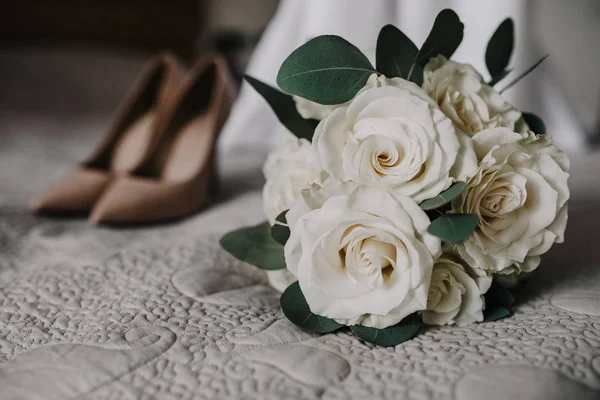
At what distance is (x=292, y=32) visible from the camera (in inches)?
48.5

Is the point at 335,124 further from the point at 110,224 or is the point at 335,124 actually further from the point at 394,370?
the point at 110,224

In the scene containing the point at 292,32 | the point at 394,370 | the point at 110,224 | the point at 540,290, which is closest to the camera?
the point at 394,370

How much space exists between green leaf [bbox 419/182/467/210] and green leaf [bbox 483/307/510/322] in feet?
0.37

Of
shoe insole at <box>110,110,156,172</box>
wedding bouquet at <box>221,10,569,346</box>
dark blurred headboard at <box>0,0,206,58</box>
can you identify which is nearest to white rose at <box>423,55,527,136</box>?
wedding bouquet at <box>221,10,569,346</box>

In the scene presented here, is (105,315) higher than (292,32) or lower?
lower

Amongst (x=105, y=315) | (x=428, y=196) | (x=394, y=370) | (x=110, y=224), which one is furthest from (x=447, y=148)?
(x=110, y=224)

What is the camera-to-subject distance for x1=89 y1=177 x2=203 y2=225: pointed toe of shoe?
725 mm

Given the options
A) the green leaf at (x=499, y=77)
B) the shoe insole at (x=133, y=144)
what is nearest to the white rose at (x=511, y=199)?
the green leaf at (x=499, y=77)

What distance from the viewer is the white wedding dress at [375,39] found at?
3.66 ft

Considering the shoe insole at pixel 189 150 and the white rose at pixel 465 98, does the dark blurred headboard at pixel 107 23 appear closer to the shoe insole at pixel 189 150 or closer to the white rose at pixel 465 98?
the shoe insole at pixel 189 150

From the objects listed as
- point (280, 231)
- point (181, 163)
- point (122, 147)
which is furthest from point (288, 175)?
point (122, 147)

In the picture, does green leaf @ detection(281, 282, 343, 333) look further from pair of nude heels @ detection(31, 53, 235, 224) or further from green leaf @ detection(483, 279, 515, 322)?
pair of nude heels @ detection(31, 53, 235, 224)

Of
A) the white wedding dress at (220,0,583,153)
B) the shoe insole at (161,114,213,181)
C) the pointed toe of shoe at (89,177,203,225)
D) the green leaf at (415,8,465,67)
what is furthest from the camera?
the white wedding dress at (220,0,583,153)

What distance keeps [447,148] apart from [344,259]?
0.33ft
